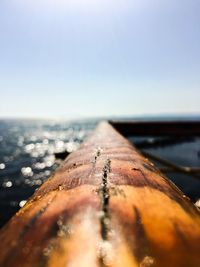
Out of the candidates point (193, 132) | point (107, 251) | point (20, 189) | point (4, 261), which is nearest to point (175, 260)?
point (107, 251)

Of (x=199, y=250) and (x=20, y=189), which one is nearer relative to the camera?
(x=199, y=250)

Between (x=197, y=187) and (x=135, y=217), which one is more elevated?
(x=135, y=217)

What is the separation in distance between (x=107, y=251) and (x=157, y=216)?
242mm

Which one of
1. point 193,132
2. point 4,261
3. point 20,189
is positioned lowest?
point 20,189

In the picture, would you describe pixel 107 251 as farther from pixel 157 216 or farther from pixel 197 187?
pixel 197 187

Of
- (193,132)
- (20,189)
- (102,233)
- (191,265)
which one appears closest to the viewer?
(191,265)

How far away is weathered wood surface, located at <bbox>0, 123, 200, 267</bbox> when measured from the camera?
0.69m

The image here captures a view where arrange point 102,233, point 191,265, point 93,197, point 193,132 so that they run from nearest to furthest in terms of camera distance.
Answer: point 191,265, point 102,233, point 93,197, point 193,132

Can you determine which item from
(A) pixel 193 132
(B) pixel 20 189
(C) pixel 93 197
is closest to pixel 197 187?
(B) pixel 20 189

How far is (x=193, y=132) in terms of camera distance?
327 inches

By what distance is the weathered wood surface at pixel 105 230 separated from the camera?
69cm

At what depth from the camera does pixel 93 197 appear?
1.00 m

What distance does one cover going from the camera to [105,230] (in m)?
0.79

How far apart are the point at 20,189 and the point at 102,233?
24.9m
